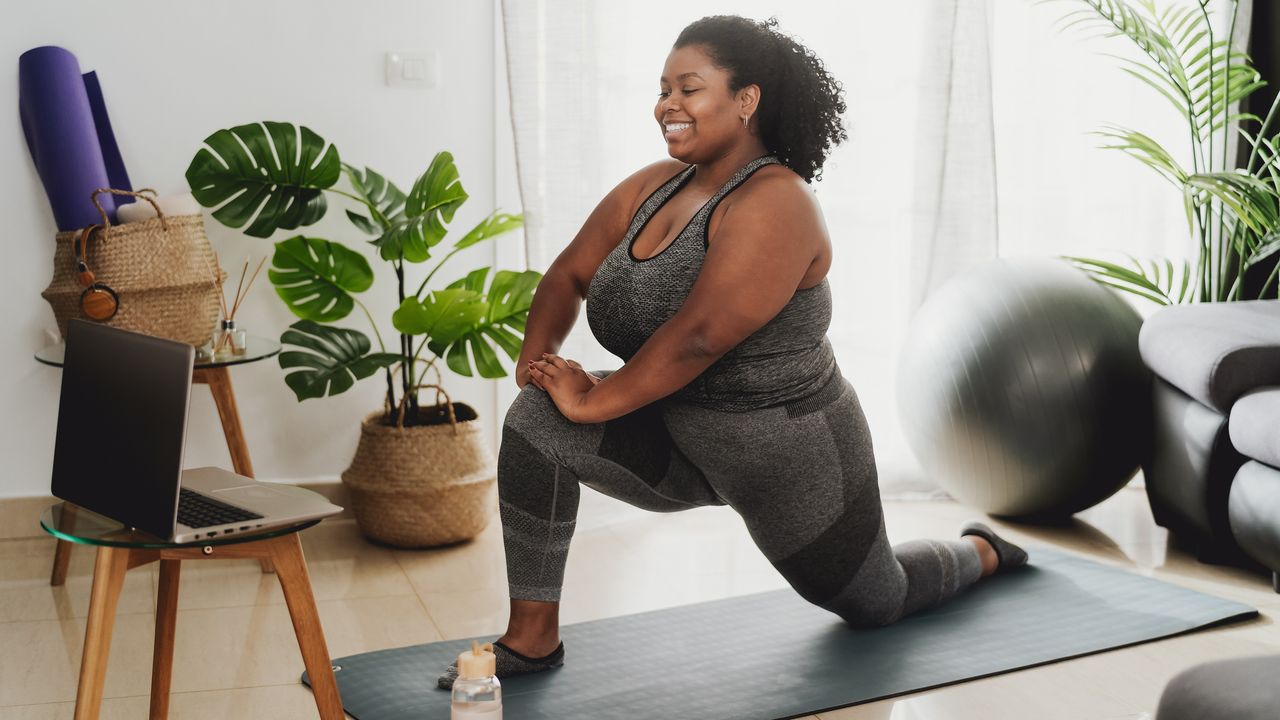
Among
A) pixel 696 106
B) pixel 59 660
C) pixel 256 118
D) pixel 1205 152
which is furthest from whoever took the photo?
pixel 1205 152

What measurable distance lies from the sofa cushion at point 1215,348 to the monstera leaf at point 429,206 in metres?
1.63

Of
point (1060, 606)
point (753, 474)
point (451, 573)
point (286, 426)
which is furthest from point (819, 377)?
point (286, 426)

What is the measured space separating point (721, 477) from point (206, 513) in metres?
0.89

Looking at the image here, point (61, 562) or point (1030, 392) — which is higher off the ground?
point (1030, 392)

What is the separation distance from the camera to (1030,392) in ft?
9.73

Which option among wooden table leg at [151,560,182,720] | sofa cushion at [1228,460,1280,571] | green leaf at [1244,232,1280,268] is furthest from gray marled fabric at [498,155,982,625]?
green leaf at [1244,232,1280,268]

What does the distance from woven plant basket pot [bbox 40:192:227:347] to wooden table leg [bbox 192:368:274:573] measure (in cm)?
9

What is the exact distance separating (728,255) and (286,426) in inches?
63.5

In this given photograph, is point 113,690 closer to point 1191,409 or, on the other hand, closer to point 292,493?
point 292,493

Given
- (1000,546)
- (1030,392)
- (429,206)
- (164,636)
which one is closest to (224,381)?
(429,206)

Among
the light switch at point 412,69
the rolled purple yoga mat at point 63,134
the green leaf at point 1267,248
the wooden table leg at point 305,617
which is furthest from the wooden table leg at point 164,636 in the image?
the green leaf at point 1267,248

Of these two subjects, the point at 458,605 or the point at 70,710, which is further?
the point at 458,605

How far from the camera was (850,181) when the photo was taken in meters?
3.48

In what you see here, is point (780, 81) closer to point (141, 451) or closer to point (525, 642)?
point (525, 642)
